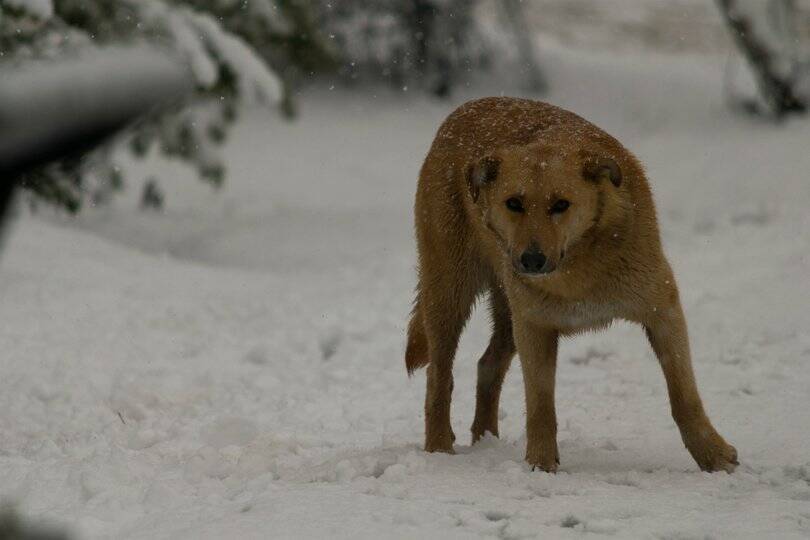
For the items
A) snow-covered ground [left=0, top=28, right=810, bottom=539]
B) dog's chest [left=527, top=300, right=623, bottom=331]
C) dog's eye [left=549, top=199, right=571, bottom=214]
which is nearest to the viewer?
snow-covered ground [left=0, top=28, right=810, bottom=539]

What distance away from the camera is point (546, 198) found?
175 inches

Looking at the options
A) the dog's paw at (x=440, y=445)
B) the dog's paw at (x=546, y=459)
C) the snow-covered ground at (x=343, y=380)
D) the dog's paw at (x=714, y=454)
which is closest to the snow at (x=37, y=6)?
the snow-covered ground at (x=343, y=380)

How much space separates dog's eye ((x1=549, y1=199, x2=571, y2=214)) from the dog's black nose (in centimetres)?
23

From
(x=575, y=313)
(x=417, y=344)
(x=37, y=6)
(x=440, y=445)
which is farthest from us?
(x=37, y=6)

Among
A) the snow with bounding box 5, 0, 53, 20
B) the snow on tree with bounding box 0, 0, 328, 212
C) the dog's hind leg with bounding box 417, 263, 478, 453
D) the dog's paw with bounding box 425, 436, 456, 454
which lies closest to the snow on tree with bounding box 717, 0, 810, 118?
the snow on tree with bounding box 0, 0, 328, 212

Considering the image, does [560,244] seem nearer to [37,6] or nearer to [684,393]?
[684,393]

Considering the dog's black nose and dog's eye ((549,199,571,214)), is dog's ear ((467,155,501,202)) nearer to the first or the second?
dog's eye ((549,199,571,214))

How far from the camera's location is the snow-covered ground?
13.2 feet

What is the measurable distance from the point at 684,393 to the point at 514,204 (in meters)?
1.12

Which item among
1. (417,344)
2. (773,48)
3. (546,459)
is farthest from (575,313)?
(773,48)

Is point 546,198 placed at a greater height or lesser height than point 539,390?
greater

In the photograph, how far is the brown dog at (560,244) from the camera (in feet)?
14.7

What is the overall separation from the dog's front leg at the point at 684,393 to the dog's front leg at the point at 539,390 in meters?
0.45

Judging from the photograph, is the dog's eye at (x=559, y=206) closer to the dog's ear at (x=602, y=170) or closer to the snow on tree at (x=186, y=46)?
the dog's ear at (x=602, y=170)
